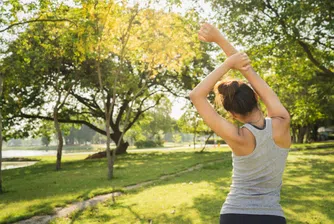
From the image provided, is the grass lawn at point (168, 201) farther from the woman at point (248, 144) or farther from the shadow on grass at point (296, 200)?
the woman at point (248, 144)

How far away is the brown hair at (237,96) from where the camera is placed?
251cm

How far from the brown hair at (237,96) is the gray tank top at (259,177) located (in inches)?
5.8

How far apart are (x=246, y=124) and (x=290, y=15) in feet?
50.8

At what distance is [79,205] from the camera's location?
419 inches

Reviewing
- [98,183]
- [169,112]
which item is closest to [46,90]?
[98,183]

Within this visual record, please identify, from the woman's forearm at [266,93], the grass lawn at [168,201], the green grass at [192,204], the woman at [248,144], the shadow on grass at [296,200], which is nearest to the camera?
the woman at [248,144]

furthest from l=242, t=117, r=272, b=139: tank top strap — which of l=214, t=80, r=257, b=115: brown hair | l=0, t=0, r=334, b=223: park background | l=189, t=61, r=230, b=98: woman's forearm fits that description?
l=0, t=0, r=334, b=223: park background

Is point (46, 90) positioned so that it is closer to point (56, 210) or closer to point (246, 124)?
point (56, 210)

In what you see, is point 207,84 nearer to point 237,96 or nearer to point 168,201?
point 237,96

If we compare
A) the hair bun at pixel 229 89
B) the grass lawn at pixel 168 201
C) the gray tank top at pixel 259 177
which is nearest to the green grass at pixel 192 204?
the grass lawn at pixel 168 201

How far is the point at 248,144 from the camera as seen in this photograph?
243 cm

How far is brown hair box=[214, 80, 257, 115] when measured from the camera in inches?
98.8

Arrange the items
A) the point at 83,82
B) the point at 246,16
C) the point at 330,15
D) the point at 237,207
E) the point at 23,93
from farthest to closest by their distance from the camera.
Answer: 1. the point at 23,93
2. the point at 83,82
3. the point at 246,16
4. the point at 330,15
5. the point at 237,207

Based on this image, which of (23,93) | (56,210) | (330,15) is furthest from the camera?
(23,93)
